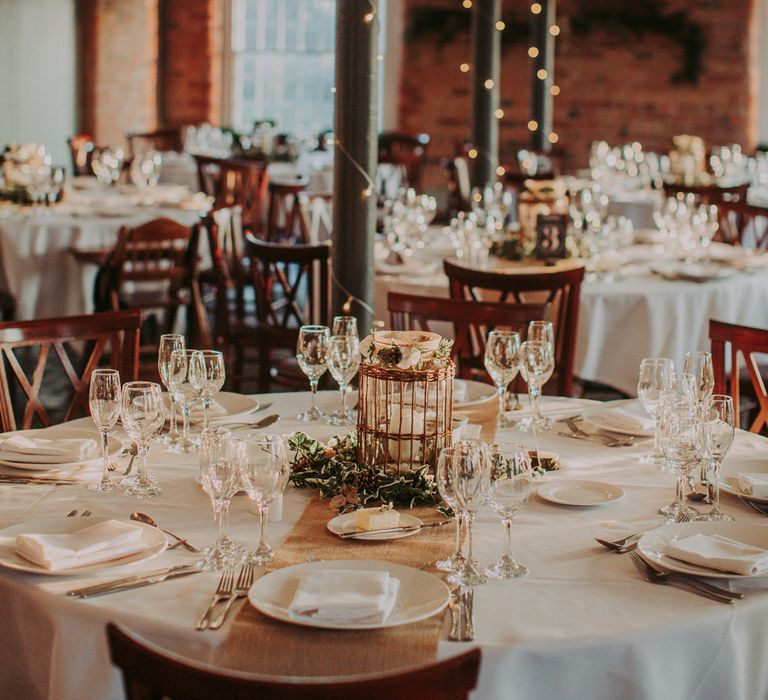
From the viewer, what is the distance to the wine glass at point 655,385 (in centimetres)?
250

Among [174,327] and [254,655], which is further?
[174,327]

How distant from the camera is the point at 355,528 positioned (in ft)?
6.45

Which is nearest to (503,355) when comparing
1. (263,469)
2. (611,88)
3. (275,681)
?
(263,469)

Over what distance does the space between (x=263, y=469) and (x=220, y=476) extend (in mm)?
72

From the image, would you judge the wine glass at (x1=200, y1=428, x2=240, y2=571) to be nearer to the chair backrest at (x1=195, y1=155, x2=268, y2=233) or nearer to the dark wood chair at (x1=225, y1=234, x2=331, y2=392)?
the dark wood chair at (x1=225, y1=234, x2=331, y2=392)

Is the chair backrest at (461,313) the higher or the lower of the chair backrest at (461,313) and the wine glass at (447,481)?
the higher

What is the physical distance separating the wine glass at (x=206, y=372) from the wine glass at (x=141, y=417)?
0.22 m

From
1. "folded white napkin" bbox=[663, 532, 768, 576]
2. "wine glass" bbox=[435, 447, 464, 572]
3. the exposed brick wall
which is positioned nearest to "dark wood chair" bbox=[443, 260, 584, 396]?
"folded white napkin" bbox=[663, 532, 768, 576]

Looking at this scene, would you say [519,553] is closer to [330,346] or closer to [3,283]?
[330,346]

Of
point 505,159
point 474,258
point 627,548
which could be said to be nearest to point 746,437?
point 627,548

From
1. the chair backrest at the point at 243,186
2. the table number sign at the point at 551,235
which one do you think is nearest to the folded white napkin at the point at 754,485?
the table number sign at the point at 551,235

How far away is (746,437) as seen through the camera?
265 centimetres

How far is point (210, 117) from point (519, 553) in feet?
35.7

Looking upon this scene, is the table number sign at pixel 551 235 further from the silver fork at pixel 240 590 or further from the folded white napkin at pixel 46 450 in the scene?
the silver fork at pixel 240 590
